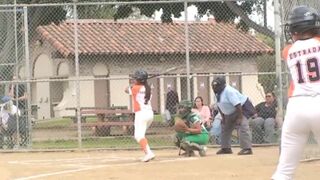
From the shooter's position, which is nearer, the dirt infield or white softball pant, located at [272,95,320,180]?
white softball pant, located at [272,95,320,180]

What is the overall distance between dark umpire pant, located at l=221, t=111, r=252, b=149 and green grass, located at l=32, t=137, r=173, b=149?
9.53 ft

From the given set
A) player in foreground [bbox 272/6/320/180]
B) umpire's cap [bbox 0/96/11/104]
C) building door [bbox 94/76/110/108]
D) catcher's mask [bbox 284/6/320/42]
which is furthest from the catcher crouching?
building door [bbox 94/76/110/108]

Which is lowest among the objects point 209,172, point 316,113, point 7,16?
point 209,172

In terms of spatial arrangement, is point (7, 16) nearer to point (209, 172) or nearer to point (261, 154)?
point (261, 154)

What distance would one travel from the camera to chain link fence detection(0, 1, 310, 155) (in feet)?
59.0

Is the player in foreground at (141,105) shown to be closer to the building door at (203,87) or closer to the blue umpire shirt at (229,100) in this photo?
the blue umpire shirt at (229,100)

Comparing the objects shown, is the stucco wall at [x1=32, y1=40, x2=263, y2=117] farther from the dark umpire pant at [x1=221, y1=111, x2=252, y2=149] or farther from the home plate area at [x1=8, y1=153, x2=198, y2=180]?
the home plate area at [x1=8, y1=153, x2=198, y2=180]

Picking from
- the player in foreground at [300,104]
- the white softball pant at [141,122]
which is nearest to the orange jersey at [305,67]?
the player in foreground at [300,104]

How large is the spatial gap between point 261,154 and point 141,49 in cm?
1825

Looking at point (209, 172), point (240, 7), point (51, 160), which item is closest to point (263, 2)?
point (240, 7)

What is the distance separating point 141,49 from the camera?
103 feet

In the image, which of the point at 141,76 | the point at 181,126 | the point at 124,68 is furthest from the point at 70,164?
the point at 124,68

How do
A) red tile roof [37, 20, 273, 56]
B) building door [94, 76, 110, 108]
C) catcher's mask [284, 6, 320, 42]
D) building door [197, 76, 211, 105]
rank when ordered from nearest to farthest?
catcher's mask [284, 6, 320, 42] → building door [197, 76, 211, 105] → building door [94, 76, 110, 108] → red tile roof [37, 20, 273, 56]

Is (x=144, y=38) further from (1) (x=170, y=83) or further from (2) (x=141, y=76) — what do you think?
(2) (x=141, y=76)
